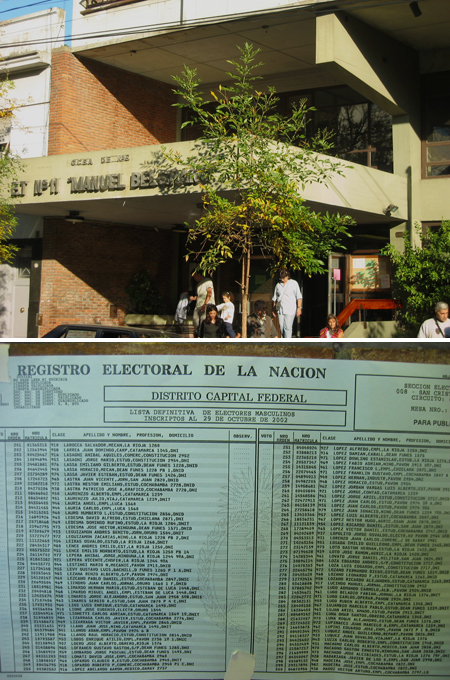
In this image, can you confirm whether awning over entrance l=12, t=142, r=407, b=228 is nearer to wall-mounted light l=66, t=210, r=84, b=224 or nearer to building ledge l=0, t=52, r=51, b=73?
wall-mounted light l=66, t=210, r=84, b=224

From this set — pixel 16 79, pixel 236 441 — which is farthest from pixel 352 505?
pixel 16 79

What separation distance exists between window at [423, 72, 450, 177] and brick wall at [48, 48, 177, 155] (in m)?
8.92

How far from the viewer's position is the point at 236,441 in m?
2.02

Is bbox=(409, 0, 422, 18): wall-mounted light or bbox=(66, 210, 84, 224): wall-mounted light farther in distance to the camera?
bbox=(66, 210, 84, 224): wall-mounted light

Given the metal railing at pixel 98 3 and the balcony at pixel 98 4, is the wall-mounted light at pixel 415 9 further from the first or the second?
the metal railing at pixel 98 3

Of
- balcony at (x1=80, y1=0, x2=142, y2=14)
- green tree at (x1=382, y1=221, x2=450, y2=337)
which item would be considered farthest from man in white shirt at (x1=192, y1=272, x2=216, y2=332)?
balcony at (x1=80, y1=0, x2=142, y2=14)

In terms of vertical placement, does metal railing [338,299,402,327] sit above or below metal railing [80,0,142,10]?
below

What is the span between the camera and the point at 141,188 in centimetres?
1550

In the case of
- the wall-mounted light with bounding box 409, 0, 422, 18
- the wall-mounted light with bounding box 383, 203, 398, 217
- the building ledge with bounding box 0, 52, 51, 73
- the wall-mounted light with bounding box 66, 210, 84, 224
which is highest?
the building ledge with bounding box 0, 52, 51, 73

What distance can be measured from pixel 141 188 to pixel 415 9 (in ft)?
24.0

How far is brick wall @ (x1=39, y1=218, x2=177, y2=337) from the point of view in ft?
62.7

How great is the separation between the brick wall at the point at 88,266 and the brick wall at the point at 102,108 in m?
2.53

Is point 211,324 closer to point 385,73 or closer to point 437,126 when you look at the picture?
point 385,73

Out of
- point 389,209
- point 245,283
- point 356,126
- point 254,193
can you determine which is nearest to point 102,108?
point 356,126
